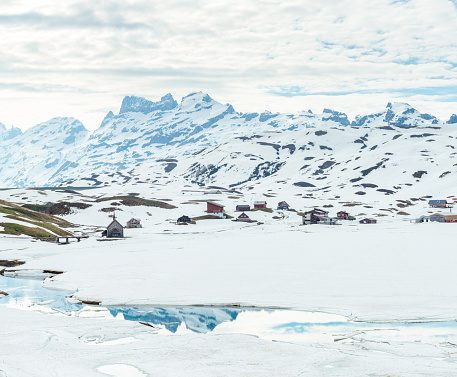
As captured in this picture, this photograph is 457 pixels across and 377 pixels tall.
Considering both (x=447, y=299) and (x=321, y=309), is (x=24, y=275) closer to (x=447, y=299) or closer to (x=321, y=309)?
(x=321, y=309)

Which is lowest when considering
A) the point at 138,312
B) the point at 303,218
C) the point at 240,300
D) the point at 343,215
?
the point at 343,215

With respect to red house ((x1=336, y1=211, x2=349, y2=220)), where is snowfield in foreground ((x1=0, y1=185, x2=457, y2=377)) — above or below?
above

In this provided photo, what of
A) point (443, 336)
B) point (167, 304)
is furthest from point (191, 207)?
point (443, 336)

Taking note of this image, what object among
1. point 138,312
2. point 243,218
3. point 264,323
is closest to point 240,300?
point 264,323

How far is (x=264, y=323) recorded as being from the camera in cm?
3431

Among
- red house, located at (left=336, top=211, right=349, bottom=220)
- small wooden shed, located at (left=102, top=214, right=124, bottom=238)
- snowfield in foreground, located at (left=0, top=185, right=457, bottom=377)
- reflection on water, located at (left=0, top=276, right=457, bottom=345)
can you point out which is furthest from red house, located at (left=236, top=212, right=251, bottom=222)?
reflection on water, located at (left=0, top=276, right=457, bottom=345)

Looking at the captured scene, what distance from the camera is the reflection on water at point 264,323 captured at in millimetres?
30062

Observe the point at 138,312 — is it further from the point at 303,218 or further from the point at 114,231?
the point at 303,218

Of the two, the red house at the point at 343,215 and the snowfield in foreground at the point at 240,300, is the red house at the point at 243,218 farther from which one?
the snowfield in foreground at the point at 240,300

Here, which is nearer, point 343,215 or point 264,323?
point 264,323

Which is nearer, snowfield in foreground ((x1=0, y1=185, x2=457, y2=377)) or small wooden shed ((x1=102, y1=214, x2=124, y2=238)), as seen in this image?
snowfield in foreground ((x1=0, y1=185, x2=457, y2=377))

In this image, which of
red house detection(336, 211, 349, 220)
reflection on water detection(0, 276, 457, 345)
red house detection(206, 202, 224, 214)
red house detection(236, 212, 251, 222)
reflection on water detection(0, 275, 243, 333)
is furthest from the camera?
red house detection(206, 202, 224, 214)

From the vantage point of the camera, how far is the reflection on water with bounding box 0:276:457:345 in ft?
98.6

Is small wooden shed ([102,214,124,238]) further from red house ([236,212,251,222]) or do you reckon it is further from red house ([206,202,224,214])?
red house ([206,202,224,214])
